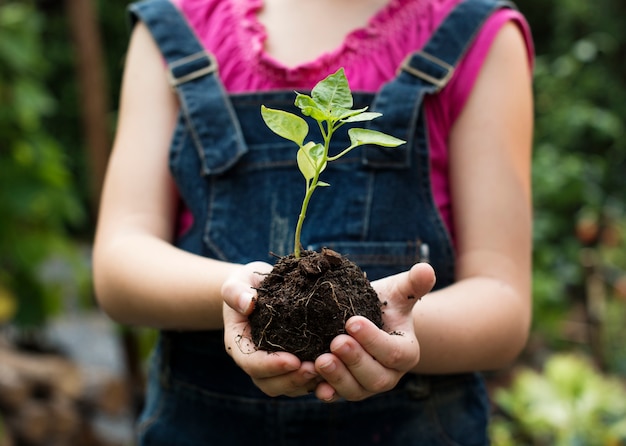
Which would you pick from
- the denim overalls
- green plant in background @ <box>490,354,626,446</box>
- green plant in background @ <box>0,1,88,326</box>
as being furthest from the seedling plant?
green plant in background @ <box>0,1,88,326</box>

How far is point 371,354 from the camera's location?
3.16 ft

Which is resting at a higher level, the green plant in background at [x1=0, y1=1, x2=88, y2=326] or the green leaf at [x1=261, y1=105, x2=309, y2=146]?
the green leaf at [x1=261, y1=105, x2=309, y2=146]

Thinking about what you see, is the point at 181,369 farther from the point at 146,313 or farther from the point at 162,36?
the point at 162,36

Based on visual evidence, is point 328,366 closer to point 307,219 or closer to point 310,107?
point 310,107

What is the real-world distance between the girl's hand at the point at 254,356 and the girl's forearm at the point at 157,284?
0.12m

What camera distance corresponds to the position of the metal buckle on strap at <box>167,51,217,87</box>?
4.47ft

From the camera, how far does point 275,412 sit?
1.30 metres

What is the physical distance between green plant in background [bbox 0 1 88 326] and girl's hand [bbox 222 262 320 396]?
2.11m

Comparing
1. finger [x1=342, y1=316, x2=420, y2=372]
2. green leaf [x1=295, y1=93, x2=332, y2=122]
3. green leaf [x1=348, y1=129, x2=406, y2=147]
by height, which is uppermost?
green leaf [x1=295, y1=93, x2=332, y2=122]

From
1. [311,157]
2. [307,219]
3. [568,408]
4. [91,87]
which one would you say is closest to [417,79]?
[307,219]

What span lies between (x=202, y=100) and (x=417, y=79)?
0.38 meters

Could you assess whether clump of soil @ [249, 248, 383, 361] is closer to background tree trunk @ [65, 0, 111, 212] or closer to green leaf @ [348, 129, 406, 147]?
green leaf @ [348, 129, 406, 147]

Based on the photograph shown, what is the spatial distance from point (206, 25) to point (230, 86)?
0.15 m

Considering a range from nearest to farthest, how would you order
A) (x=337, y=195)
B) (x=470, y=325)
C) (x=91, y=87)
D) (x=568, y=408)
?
(x=470, y=325)
(x=337, y=195)
(x=568, y=408)
(x=91, y=87)
